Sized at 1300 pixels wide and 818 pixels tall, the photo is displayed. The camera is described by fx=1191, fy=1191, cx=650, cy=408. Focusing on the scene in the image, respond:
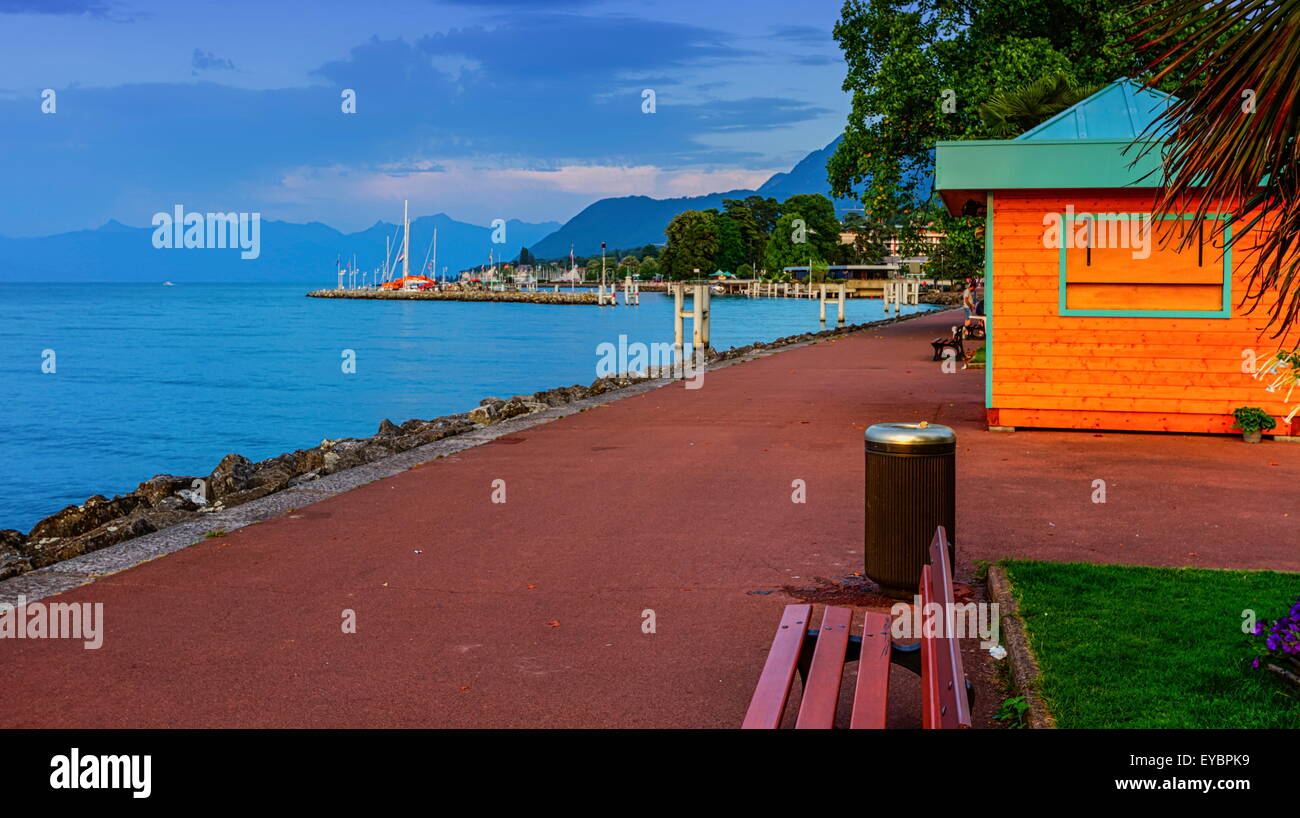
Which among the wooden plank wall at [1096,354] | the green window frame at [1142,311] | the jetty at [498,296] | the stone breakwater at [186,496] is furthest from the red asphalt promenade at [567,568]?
the jetty at [498,296]

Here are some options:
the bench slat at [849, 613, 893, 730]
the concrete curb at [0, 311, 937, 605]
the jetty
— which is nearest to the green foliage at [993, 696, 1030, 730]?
the bench slat at [849, 613, 893, 730]

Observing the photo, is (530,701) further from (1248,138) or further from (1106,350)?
(1106,350)

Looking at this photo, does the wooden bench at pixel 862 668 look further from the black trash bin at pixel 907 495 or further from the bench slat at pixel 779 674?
the black trash bin at pixel 907 495

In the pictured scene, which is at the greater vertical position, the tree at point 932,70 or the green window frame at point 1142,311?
the tree at point 932,70

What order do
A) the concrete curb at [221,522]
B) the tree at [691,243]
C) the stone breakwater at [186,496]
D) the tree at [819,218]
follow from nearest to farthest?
the concrete curb at [221,522] < the stone breakwater at [186,496] < the tree at [819,218] < the tree at [691,243]

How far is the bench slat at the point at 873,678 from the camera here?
12.8 ft

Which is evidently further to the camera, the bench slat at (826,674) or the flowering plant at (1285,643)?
the flowering plant at (1285,643)

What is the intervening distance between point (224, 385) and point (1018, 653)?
46331 millimetres

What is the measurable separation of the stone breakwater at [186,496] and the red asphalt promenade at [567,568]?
951mm

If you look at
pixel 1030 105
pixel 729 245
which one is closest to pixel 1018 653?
pixel 1030 105

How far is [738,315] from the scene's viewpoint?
94.8m

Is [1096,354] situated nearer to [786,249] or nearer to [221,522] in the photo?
[221,522]

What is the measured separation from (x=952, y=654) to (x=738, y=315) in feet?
301
